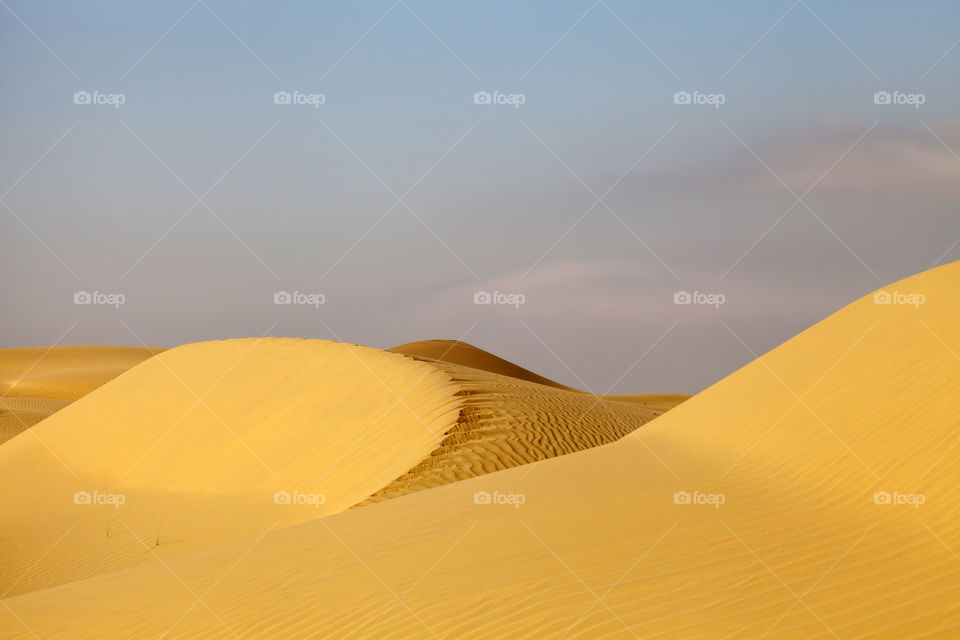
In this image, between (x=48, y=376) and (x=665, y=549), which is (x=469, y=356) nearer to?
(x=48, y=376)

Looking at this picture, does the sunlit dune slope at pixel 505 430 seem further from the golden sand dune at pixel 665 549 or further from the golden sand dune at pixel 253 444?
the golden sand dune at pixel 665 549

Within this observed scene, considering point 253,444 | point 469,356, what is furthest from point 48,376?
point 253,444

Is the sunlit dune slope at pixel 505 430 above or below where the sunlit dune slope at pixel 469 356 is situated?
below

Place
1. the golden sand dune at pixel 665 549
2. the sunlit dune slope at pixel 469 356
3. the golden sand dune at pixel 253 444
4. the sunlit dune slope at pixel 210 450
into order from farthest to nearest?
the sunlit dune slope at pixel 469 356
the sunlit dune slope at pixel 210 450
the golden sand dune at pixel 253 444
the golden sand dune at pixel 665 549

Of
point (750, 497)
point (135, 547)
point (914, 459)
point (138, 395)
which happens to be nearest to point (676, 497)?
point (750, 497)

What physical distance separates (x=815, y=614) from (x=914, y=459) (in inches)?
109

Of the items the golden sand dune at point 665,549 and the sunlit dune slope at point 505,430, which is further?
the sunlit dune slope at point 505,430

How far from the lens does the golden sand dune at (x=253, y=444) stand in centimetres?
1333

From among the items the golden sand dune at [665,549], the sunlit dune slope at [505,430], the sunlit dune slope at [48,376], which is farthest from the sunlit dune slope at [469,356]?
the golden sand dune at [665,549]

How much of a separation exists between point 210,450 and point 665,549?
44.4ft

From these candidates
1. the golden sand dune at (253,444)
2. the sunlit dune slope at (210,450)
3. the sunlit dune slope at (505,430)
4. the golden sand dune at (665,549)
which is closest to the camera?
the golden sand dune at (665,549)

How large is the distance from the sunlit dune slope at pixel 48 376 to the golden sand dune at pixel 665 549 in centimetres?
2334

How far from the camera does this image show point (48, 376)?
160ft

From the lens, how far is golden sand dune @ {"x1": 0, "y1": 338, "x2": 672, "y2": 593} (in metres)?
13.3
